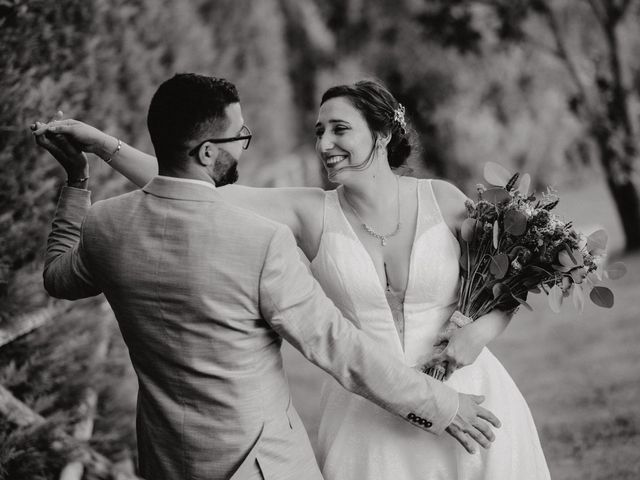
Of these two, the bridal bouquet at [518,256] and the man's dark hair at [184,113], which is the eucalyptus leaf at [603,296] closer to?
the bridal bouquet at [518,256]

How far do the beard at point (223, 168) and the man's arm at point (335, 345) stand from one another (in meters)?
0.25

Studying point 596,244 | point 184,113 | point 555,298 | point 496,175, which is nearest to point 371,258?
point 496,175

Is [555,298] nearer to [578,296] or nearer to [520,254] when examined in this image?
[578,296]

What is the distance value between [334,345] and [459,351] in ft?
2.44

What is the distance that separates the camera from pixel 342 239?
9.56ft

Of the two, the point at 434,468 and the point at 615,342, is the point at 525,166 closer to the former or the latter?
the point at 615,342

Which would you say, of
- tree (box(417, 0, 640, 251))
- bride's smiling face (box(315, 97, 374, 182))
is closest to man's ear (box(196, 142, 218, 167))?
bride's smiling face (box(315, 97, 374, 182))

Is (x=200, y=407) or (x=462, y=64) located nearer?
(x=200, y=407)

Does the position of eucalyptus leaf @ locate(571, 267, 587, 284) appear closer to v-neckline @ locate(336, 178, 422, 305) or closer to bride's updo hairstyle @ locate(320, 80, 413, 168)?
v-neckline @ locate(336, 178, 422, 305)

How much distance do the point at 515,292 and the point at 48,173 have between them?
2.65m

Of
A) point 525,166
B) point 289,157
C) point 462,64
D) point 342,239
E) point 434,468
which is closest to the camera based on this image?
point 434,468

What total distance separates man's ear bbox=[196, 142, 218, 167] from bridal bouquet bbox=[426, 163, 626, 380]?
1.13 metres

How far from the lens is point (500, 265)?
8.97ft

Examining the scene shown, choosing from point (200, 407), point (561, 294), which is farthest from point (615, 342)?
point (200, 407)
